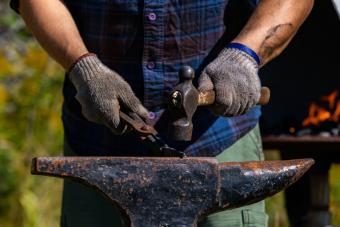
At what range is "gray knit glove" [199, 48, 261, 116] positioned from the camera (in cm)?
318

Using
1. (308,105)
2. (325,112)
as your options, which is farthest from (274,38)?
(308,105)

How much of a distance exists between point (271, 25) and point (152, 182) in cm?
83

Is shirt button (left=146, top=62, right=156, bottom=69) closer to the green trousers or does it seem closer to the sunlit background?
the green trousers

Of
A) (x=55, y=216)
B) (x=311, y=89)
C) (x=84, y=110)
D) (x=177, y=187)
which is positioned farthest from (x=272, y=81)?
(x=177, y=187)

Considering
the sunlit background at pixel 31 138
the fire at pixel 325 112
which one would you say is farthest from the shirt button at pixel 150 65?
the sunlit background at pixel 31 138

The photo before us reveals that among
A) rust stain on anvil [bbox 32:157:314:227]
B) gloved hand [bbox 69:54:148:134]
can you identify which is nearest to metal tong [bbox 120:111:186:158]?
gloved hand [bbox 69:54:148:134]

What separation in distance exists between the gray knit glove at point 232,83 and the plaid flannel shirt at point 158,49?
0.26m

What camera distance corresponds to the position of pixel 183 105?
300 cm

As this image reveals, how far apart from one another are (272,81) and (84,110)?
2.02 meters

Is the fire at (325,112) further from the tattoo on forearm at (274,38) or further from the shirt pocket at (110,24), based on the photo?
the shirt pocket at (110,24)

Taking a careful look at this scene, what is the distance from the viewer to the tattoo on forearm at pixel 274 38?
11.4 feet

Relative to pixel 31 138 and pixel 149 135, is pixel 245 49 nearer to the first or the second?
pixel 149 135

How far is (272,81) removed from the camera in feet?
17.1

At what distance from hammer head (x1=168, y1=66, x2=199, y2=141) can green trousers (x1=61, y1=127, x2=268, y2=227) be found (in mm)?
561
